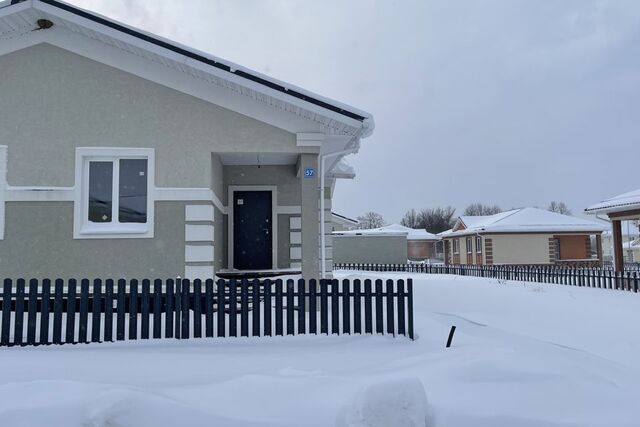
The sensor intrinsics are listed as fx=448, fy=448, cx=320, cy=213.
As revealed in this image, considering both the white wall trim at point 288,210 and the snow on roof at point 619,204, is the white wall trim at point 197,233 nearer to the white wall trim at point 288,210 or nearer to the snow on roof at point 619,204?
the white wall trim at point 288,210

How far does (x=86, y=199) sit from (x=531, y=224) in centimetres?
2942

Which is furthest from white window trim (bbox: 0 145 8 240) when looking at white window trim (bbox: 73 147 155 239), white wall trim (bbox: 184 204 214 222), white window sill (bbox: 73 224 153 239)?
white wall trim (bbox: 184 204 214 222)

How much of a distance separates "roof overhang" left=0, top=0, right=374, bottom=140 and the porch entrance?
10.5ft

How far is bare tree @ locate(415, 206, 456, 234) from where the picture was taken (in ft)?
263

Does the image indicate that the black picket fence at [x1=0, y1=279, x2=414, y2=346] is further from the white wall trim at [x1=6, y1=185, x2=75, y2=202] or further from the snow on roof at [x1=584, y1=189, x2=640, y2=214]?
the snow on roof at [x1=584, y1=189, x2=640, y2=214]

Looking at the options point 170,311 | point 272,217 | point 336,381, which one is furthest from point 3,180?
point 336,381

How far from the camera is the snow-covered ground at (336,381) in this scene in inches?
150

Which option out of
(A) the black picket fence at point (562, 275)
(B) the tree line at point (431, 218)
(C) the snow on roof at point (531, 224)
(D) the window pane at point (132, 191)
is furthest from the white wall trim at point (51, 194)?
(B) the tree line at point (431, 218)

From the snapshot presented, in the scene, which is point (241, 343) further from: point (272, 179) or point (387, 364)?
point (272, 179)

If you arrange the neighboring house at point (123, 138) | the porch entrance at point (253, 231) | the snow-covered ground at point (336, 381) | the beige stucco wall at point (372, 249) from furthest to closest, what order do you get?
the beige stucco wall at point (372, 249), the porch entrance at point (253, 231), the neighboring house at point (123, 138), the snow-covered ground at point (336, 381)

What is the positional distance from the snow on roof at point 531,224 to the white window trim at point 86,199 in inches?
1041

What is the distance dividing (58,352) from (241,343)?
2481 millimetres

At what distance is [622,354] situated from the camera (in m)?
6.52

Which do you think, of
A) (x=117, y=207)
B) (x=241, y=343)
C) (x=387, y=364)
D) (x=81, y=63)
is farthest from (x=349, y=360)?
(x=81, y=63)
